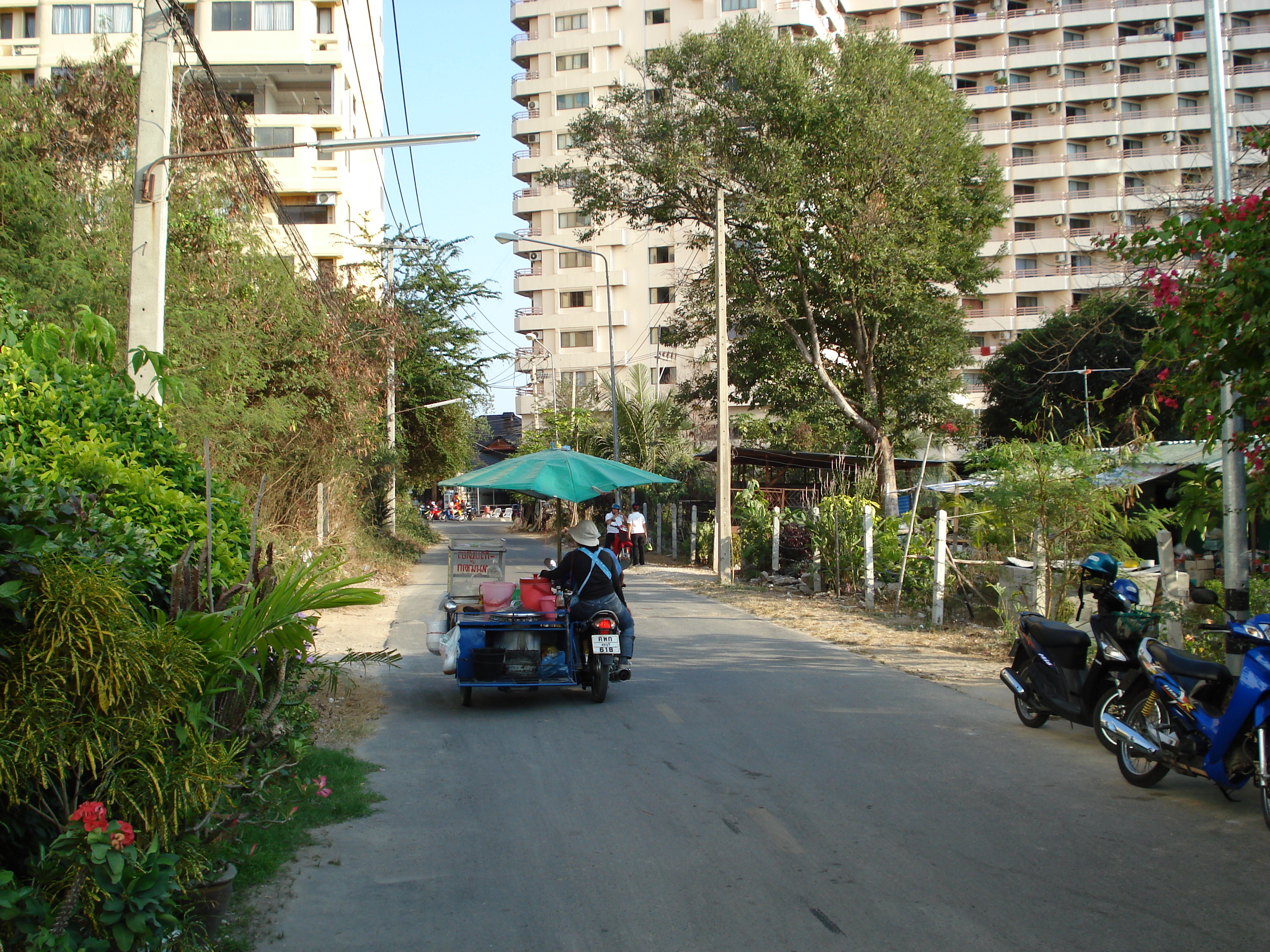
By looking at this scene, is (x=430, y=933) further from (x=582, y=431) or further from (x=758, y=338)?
(x=582, y=431)

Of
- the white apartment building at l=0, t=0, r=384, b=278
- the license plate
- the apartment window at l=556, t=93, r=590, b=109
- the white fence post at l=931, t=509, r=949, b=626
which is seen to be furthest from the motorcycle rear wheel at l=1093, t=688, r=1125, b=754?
the apartment window at l=556, t=93, r=590, b=109

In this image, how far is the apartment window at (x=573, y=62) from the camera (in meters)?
67.3

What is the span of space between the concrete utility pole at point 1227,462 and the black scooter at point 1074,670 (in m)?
1.35

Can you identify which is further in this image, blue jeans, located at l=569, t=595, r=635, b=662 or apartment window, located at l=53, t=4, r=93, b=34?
apartment window, located at l=53, t=4, r=93, b=34

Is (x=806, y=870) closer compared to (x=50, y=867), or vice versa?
(x=50, y=867)

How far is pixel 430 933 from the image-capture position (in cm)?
441

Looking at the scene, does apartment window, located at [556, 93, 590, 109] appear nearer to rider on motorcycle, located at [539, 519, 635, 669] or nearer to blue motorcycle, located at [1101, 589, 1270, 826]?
rider on motorcycle, located at [539, 519, 635, 669]

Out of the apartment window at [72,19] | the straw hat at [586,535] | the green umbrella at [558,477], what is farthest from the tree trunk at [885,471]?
the apartment window at [72,19]

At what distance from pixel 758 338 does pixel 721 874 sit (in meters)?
22.8

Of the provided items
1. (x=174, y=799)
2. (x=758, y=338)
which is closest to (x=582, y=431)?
(x=758, y=338)

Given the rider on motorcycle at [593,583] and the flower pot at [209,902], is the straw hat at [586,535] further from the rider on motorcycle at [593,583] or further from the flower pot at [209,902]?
the flower pot at [209,902]

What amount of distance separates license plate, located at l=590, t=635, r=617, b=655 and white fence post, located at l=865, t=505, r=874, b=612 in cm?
840

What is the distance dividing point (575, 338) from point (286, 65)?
94.2 feet

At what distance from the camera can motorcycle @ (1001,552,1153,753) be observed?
24.0ft
